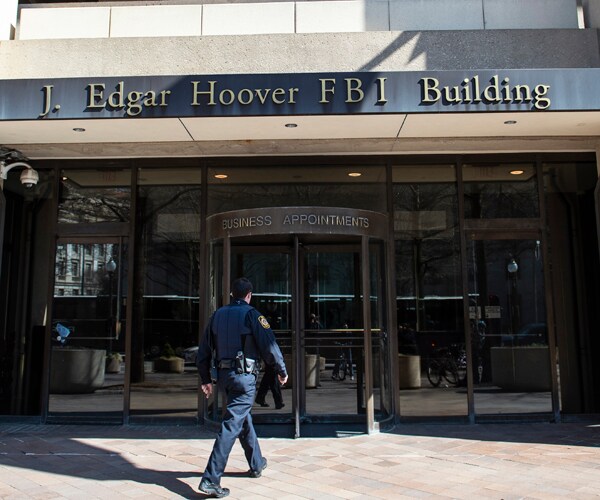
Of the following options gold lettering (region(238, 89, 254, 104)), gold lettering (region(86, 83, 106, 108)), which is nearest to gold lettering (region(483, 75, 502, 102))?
gold lettering (region(238, 89, 254, 104))

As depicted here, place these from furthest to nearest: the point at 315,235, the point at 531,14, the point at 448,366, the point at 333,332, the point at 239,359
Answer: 1. the point at 531,14
2. the point at 448,366
3. the point at 333,332
4. the point at 315,235
5. the point at 239,359

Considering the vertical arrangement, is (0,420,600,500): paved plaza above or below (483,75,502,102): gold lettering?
below

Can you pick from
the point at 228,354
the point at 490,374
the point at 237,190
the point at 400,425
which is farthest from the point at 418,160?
the point at 228,354

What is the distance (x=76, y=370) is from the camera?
7.88m

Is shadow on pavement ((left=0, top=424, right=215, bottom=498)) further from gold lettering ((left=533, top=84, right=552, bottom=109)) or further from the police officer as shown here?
gold lettering ((left=533, top=84, right=552, bottom=109))

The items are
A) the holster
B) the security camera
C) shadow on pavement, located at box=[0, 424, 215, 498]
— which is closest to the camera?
the holster

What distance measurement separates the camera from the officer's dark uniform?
4828mm

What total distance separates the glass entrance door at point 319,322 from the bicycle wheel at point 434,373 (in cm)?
63

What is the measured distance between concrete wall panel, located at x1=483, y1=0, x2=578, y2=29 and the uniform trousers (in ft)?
19.3

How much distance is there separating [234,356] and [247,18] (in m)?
5.04

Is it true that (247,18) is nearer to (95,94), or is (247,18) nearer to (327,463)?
(95,94)

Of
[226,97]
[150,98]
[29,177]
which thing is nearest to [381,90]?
[226,97]

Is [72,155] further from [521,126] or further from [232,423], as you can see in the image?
[521,126]

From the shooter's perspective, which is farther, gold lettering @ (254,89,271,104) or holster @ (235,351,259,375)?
gold lettering @ (254,89,271,104)
